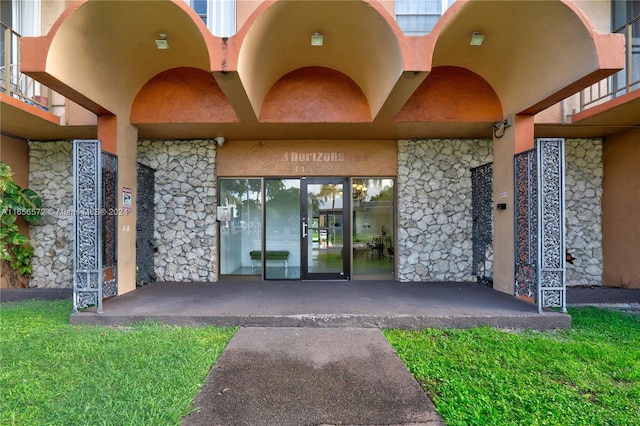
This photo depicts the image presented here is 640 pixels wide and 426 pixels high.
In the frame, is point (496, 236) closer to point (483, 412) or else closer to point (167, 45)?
point (483, 412)

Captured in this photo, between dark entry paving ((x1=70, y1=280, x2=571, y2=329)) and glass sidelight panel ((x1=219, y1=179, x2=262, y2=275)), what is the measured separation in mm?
988

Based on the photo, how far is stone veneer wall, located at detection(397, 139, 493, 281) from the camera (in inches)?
252

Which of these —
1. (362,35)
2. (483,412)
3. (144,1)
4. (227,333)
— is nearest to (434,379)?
(483,412)

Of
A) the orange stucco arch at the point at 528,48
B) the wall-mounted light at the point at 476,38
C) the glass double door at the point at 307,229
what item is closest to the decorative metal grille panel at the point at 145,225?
the glass double door at the point at 307,229

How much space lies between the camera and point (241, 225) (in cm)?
667

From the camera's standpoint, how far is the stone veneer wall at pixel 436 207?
21.0ft

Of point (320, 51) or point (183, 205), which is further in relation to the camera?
point (183, 205)

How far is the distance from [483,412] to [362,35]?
15.2 feet

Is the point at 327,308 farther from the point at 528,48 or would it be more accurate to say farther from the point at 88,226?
the point at 528,48

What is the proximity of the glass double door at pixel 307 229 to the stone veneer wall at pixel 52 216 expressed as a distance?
4.29 metres

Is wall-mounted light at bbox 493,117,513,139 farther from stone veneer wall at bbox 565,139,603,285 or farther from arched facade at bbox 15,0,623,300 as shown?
stone veneer wall at bbox 565,139,603,285

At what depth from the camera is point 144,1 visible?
12.7ft

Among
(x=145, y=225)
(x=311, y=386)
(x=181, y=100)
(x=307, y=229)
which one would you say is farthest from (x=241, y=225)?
(x=311, y=386)

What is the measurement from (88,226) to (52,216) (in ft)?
10.6
